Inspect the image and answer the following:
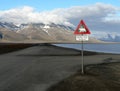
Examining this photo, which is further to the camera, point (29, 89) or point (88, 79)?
point (88, 79)

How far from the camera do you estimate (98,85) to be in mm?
11742

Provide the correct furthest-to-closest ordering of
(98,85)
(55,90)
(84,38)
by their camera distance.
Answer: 1. (84,38)
2. (98,85)
3. (55,90)

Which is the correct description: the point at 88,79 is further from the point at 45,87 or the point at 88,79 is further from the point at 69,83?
the point at 45,87

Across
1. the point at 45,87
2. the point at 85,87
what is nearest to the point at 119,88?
the point at 85,87

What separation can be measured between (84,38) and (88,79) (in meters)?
2.56

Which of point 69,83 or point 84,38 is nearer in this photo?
point 69,83

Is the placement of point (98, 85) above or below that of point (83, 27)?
below

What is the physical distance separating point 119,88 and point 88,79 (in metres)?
2.32

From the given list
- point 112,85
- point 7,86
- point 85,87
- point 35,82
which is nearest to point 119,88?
point 112,85

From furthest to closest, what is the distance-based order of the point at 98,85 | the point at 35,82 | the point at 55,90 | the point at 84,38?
the point at 84,38 → the point at 35,82 → the point at 98,85 → the point at 55,90

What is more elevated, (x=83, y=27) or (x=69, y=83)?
(x=83, y=27)

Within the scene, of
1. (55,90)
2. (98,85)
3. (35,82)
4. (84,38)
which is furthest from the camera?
(84,38)

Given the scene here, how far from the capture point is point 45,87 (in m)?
11.5

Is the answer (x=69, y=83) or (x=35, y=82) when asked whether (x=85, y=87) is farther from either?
(x=35, y=82)
